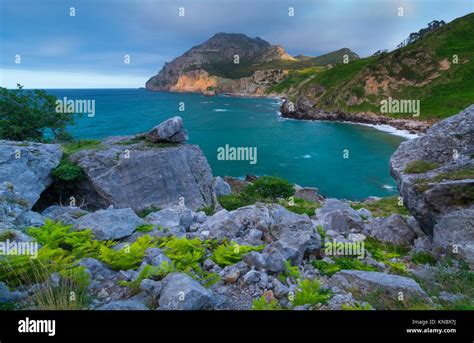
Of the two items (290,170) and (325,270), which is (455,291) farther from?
(290,170)

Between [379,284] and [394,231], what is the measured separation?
21.1 ft

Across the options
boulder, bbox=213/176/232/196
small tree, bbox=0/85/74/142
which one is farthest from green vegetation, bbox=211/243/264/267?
small tree, bbox=0/85/74/142

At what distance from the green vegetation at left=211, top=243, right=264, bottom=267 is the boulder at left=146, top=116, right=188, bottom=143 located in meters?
12.8

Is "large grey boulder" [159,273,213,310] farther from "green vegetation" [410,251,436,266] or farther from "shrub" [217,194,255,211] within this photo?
"shrub" [217,194,255,211]

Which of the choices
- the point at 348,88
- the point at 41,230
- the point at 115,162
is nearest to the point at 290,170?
the point at 115,162

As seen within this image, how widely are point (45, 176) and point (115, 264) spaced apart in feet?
34.6

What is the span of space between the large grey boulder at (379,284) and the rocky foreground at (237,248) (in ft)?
0.08

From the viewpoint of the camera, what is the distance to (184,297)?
4.70 metres

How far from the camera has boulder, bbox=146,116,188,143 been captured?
62.2 ft

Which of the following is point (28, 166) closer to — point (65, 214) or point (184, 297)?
point (65, 214)

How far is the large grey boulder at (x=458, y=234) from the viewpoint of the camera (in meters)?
8.04
